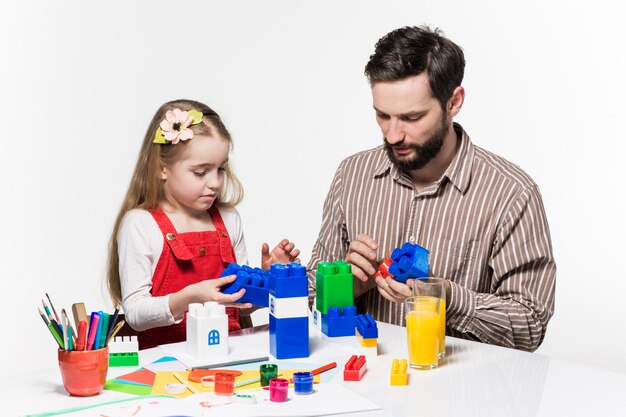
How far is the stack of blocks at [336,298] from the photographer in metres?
2.43

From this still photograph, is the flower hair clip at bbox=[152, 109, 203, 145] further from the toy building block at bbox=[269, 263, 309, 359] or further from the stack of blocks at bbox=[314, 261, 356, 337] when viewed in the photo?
the toy building block at bbox=[269, 263, 309, 359]

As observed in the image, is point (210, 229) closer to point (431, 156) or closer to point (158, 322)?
point (158, 322)

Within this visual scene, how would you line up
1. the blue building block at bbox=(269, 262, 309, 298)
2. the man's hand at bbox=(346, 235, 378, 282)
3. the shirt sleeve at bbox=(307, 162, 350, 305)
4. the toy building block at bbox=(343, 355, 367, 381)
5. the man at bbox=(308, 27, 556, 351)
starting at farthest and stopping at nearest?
the shirt sleeve at bbox=(307, 162, 350, 305), the man at bbox=(308, 27, 556, 351), the man's hand at bbox=(346, 235, 378, 282), the blue building block at bbox=(269, 262, 309, 298), the toy building block at bbox=(343, 355, 367, 381)

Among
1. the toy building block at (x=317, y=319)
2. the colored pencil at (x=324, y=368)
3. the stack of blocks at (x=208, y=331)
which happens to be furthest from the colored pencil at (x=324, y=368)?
the toy building block at (x=317, y=319)

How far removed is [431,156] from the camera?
2.85 metres

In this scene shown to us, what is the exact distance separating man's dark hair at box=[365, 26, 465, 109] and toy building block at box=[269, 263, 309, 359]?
33.7 inches

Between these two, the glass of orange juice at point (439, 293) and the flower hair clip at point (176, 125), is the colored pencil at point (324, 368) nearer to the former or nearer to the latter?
the glass of orange juice at point (439, 293)

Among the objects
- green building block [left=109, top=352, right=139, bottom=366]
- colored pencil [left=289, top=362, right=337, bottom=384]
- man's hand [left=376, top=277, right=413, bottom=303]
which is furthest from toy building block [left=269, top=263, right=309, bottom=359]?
green building block [left=109, top=352, right=139, bottom=366]

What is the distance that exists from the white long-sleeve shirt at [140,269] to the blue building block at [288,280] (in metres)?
0.48

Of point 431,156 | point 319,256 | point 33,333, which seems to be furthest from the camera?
point 33,333

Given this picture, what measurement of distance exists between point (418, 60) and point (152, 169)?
2.88 feet

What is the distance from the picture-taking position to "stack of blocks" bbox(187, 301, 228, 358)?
7.24 feet

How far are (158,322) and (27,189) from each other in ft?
6.97

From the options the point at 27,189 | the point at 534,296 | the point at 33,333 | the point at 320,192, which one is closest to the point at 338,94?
the point at 320,192
